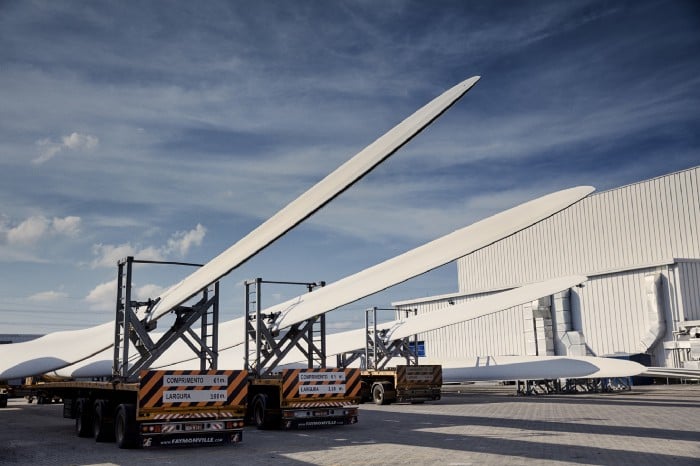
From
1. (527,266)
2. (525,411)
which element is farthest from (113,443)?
(527,266)

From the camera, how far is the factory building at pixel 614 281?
118ft

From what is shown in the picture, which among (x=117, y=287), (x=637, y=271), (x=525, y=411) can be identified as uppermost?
(x=637, y=271)

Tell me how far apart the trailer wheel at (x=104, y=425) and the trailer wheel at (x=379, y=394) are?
12818mm

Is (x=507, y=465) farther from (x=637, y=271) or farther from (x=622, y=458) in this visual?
(x=637, y=271)

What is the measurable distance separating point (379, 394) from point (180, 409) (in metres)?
13.8

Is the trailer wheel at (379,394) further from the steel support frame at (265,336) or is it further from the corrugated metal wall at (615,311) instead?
the corrugated metal wall at (615,311)

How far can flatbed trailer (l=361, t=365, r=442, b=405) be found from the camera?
24047 millimetres

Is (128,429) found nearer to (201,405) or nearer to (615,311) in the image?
(201,405)

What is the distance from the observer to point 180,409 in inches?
456

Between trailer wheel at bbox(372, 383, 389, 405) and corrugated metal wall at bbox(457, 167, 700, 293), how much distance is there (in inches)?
814

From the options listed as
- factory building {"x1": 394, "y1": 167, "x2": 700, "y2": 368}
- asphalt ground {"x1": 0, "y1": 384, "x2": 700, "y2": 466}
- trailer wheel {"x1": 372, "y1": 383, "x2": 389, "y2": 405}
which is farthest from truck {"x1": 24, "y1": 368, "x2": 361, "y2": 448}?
Result: factory building {"x1": 394, "y1": 167, "x2": 700, "y2": 368}

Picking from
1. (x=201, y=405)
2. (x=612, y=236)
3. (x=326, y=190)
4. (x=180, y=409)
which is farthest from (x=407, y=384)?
(x=612, y=236)

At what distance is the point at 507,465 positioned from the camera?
8.91m

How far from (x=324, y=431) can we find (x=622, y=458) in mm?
6877
